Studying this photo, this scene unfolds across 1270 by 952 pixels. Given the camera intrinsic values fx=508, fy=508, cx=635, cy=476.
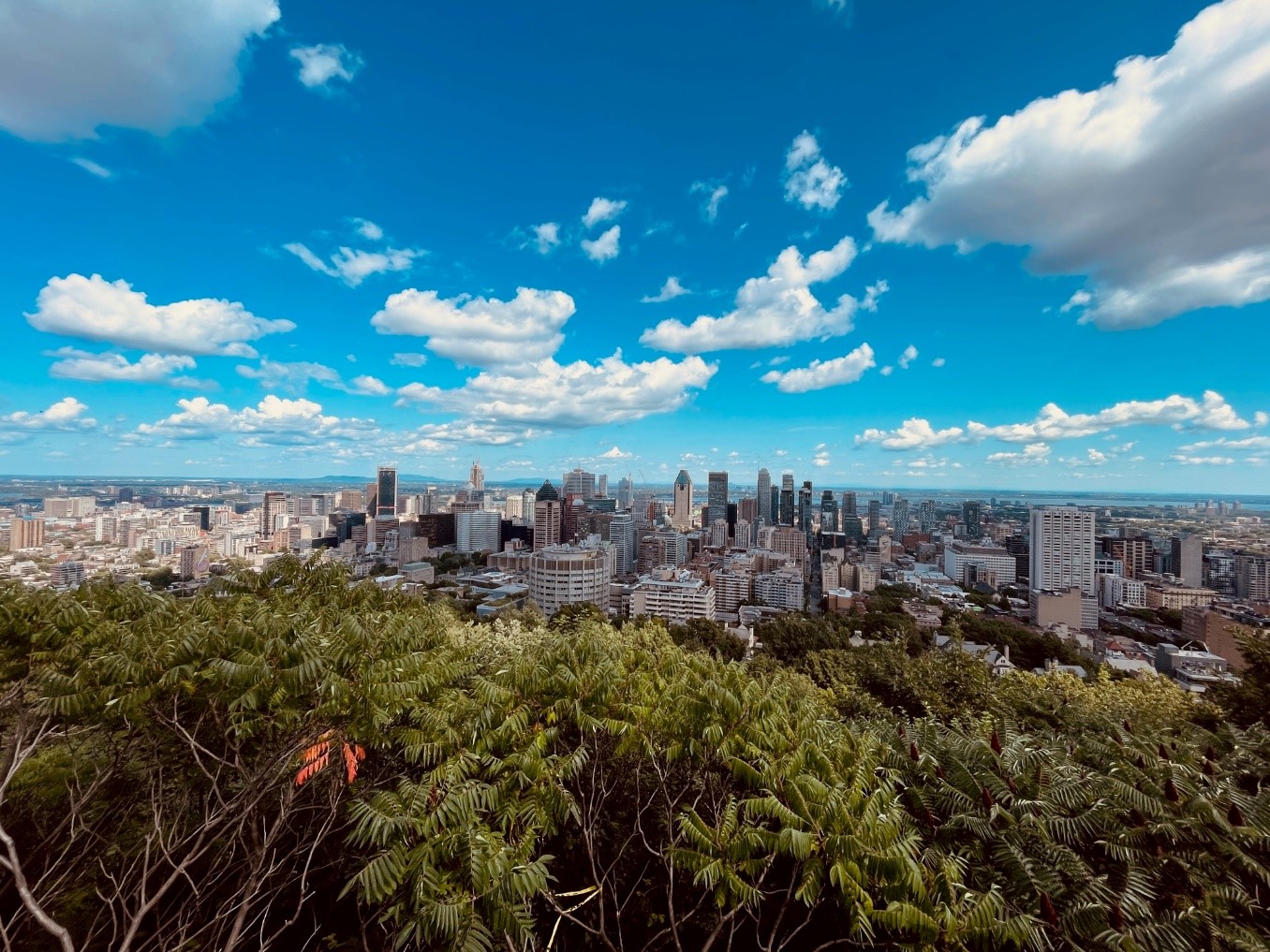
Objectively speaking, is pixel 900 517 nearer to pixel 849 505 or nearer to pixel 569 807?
pixel 849 505

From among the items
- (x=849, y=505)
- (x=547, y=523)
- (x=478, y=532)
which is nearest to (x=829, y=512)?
(x=849, y=505)

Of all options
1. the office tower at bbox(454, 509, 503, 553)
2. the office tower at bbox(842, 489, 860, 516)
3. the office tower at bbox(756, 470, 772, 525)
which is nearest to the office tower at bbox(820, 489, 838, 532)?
the office tower at bbox(842, 489, 860, 516)

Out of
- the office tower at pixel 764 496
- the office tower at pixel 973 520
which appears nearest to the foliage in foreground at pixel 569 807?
the office tower at pixel 973 520

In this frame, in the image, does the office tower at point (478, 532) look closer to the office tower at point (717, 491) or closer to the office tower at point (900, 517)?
the office tower at point (717, 491)

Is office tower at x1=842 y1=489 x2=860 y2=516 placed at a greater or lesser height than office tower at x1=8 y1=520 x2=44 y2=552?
lesser

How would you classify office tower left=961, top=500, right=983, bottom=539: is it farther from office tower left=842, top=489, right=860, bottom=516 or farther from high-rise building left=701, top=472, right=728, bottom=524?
high-rise building left=701, top=472, right=728, bottom=524

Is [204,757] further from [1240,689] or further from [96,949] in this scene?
[1240,689]
